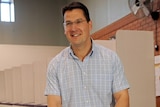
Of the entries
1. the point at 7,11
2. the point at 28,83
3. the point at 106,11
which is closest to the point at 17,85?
the point at 28,83

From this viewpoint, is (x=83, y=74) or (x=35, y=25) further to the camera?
(x=35, y=25)

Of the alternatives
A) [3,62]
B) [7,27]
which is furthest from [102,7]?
[7,27]

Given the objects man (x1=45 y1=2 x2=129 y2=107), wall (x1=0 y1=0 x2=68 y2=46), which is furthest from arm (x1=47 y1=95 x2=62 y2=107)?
wall (x1=0 y1=0 x2=68 y2=46)

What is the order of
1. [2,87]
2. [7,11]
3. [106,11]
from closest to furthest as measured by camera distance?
[2,87] < [106,11] < [7,11]

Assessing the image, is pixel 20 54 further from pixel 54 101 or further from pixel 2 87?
pixel 54 101

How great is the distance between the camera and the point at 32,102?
148 inches

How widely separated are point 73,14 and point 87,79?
36cm

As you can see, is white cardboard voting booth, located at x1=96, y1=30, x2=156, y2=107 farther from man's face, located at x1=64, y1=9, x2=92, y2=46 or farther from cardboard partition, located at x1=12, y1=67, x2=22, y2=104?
cardboard partition, located at x1=12, y1=67, x2=22, y2=104

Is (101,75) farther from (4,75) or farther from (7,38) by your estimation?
(7,38)

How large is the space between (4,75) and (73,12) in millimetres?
3590

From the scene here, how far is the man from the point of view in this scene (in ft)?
5.39

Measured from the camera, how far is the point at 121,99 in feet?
5.40

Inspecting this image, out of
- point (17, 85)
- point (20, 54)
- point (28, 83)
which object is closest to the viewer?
point (28, 83)

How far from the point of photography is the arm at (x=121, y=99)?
1.64 metres
